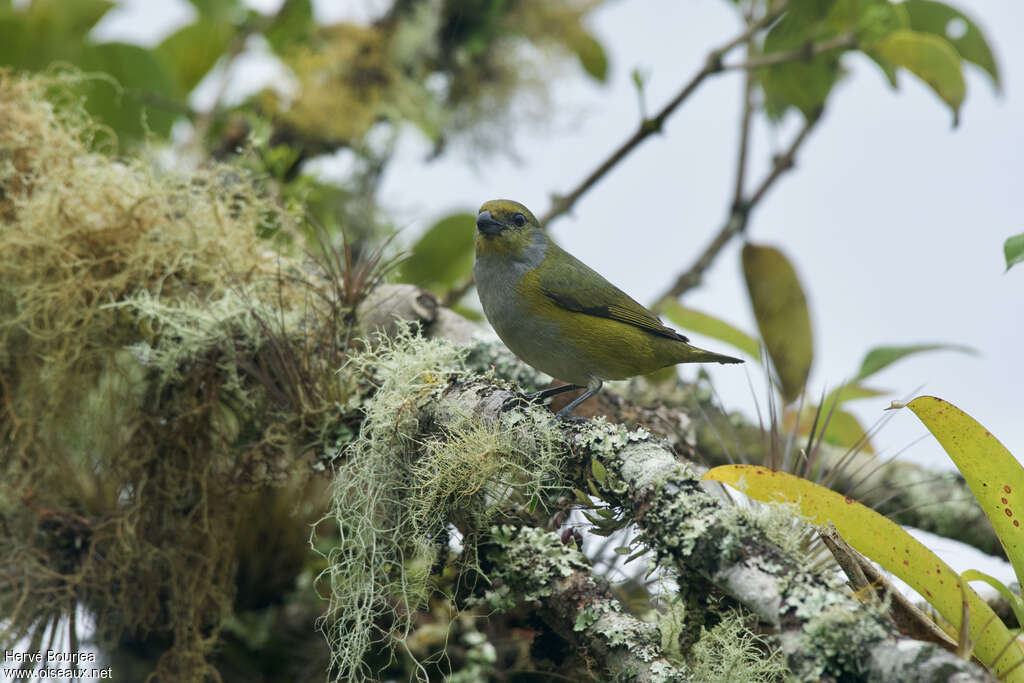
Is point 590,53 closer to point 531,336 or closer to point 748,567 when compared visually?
point 531,336

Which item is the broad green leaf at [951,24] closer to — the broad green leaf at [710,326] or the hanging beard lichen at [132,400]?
the broad green leaf at [710,326]

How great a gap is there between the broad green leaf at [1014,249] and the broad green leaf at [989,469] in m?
0.29

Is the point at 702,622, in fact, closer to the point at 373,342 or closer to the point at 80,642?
the point at 373,342

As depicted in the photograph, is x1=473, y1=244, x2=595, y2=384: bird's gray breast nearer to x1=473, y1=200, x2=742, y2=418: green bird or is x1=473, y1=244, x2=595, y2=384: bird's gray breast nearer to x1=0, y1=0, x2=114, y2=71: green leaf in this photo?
x1=473, y1=200, x2=742, y2=418: green bird

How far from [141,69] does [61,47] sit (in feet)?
1.10

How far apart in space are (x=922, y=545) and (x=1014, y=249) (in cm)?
57

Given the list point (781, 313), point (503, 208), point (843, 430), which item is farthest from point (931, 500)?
point (503, 208)

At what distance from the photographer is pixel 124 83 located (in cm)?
392

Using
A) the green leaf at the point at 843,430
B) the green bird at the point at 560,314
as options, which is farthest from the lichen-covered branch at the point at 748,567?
the green leaf at the point at 843,430

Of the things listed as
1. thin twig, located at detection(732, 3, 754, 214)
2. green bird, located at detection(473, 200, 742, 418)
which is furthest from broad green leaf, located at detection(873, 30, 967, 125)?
green bird, located at detection(473, 200, 742, 418)

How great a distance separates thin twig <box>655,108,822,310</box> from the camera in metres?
3.60

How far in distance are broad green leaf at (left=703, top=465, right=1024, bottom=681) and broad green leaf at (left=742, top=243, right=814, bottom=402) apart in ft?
5.20

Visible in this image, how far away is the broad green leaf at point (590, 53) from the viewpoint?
444 cm

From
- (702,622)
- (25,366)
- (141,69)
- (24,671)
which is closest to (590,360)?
(702,622)
